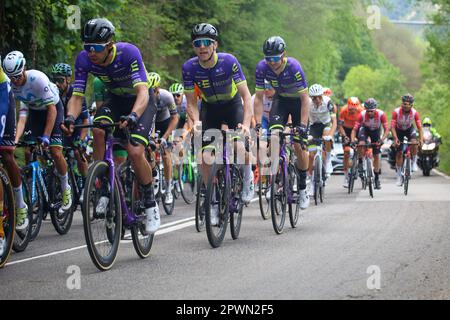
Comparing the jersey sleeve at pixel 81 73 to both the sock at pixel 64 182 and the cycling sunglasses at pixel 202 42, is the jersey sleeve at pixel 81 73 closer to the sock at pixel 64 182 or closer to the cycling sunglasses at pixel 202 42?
the cycling sunglasses at pixel 202 42

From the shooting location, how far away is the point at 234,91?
1146 centimetres

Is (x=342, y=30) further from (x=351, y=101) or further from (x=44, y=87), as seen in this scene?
(x=44, y=87)

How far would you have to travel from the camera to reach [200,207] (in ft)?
36.9

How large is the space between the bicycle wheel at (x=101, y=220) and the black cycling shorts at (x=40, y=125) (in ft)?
11.2

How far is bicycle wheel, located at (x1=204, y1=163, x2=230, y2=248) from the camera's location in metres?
10.1

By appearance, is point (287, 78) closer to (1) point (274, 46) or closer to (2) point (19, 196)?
(1) point (274, 46)

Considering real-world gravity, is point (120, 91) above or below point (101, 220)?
above

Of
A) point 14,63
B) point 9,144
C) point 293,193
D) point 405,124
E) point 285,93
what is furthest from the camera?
point 405,124

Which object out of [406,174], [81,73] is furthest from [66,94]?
[406,174]

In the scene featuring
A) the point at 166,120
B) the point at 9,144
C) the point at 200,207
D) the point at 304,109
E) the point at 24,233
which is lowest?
the point at 24,233

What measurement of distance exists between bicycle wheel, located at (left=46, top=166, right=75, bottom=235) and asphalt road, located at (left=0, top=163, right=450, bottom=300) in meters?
0.13

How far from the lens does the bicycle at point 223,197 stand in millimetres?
10180

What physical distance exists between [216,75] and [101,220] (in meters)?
3.02
